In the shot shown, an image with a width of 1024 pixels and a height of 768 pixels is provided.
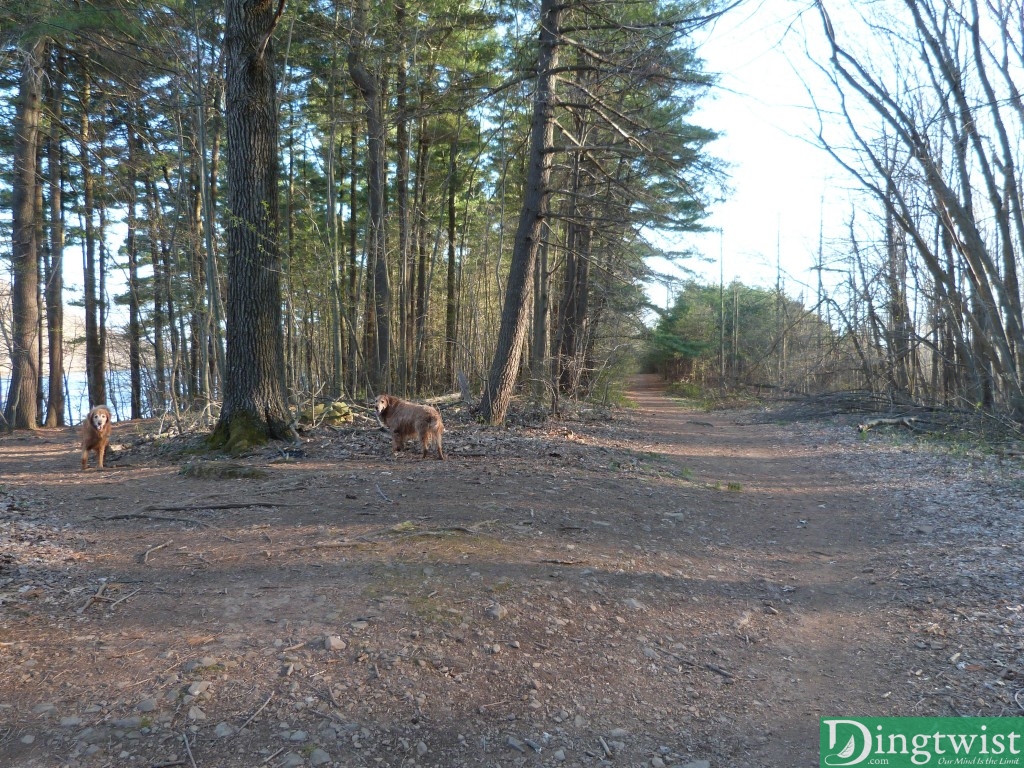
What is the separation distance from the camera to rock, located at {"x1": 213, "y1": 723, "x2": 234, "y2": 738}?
260 centimetres

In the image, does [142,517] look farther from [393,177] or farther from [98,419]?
[393,177]

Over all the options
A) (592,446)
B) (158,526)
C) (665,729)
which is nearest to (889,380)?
(592,446)

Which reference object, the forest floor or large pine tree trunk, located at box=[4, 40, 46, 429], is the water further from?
the forest floor

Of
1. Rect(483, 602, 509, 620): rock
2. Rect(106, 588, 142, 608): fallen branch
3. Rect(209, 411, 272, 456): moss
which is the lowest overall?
Rect(483, 602, 509, 620): rock

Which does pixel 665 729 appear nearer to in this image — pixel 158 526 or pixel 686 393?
pixel 158 526

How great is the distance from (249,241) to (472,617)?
632cm

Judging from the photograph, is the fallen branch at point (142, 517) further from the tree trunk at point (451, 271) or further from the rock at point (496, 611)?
the tree trunk at point (451, 271)

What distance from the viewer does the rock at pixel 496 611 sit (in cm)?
379

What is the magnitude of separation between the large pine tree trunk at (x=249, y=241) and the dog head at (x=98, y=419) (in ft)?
4.26

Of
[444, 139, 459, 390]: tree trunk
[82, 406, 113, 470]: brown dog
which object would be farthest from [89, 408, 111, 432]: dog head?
[444, 139, 459, 390]: tree trunk

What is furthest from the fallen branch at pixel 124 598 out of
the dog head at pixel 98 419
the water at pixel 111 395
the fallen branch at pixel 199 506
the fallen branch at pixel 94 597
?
the water at pixel 111 395

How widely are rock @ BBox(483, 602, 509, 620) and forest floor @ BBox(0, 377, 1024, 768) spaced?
0.30 ft

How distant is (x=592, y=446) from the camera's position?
1004cm

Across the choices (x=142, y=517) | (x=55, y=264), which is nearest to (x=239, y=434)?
(x=142, y=517)
